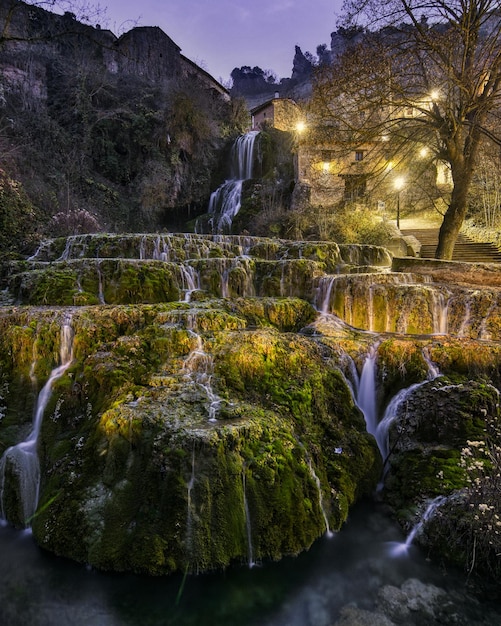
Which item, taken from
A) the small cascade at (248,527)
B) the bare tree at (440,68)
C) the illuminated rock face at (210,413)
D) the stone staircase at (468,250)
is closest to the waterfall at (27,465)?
the illuminated rock face at (210,413)

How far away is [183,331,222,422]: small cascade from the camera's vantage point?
528 centimetres

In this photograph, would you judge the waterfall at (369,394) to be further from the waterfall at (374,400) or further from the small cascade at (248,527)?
the small cascade at (248,527)

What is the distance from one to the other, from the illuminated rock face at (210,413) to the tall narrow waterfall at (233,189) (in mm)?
14375

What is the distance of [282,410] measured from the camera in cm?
543

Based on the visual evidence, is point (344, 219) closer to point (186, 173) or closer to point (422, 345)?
point (186, 173)

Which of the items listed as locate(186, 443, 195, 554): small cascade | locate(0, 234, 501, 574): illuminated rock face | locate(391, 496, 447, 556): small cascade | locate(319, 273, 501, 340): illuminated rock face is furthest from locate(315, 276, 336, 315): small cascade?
locate(186, 443, 195, 554): small cascade

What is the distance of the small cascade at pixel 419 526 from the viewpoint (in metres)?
4.64

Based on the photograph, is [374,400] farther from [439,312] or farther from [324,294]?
[324,294]

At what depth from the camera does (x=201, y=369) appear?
18.8 feet

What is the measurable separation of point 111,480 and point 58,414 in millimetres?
1535

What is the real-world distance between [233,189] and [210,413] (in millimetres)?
21552

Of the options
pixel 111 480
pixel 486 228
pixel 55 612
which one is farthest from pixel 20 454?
pixel 486 228

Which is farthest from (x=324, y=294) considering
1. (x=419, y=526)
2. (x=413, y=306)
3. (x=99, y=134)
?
(x=99, y=134)

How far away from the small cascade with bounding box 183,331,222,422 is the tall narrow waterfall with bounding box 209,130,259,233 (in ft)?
54.9
